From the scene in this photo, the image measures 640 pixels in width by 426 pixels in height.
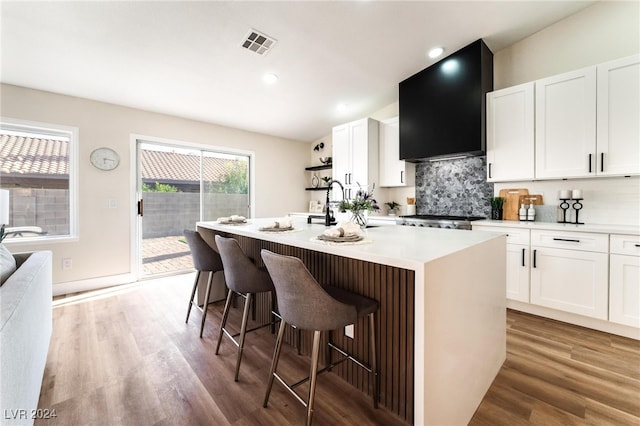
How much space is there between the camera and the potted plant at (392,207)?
4477 millimetres

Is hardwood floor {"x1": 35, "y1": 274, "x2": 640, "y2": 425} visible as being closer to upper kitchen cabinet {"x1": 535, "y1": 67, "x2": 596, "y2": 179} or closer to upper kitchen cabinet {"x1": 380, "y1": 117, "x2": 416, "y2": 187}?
upper kitchen cabinet {"x1": 535, "y1": 67, "x2": 596, "y2": 179}

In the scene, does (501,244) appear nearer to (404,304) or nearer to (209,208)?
(404,304)

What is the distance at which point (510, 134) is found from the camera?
300cm

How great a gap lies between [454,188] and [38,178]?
5319mm

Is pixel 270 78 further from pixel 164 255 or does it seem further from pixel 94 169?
pixel 164 255

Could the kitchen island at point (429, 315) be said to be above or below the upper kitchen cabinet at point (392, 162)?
below

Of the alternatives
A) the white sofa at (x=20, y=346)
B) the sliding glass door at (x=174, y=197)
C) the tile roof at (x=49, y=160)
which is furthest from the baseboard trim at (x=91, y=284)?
the white sofa at (x=20, y=346)

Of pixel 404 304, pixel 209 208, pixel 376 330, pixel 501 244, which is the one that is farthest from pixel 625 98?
pixel 209 208

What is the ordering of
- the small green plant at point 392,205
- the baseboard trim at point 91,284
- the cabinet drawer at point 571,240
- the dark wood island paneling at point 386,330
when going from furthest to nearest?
1. the small green plant at point 392,205
2. the baseboard trim at point 91,284
3. the cabinet drawer at point 571,240
4. the dark wood island paneling at point 386,330

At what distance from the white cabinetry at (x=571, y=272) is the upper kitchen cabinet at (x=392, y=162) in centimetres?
183

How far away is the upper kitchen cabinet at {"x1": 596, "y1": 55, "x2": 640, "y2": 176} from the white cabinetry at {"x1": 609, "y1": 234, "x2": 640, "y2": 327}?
2.14 feet

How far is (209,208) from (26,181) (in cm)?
215

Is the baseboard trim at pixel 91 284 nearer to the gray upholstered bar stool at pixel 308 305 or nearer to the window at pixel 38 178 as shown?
the window at pixel 38 178

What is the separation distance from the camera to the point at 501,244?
5.57ft
